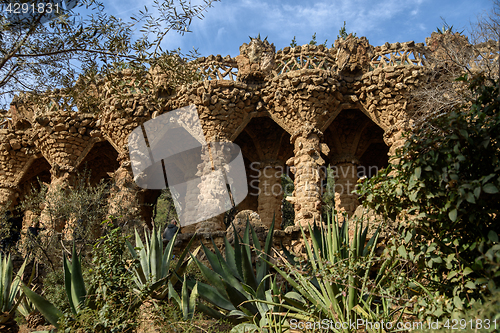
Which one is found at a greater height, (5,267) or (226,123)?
(226,123)

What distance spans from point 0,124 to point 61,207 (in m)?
7.17

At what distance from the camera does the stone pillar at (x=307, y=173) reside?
8.55 metres

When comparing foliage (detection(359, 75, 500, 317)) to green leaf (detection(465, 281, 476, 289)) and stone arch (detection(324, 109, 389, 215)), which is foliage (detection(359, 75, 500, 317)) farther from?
stone arch (detection(324, 109, 389, 215))

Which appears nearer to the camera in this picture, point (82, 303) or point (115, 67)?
point (82, 303)

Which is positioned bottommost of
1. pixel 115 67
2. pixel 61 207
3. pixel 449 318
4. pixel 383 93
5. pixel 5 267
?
pixel 449 318

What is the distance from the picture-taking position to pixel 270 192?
1101 centimetres

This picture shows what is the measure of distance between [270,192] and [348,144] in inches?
99.3

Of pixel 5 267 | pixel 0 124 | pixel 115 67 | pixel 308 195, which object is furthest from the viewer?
pixel 0 124

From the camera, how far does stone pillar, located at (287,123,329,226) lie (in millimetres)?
8555

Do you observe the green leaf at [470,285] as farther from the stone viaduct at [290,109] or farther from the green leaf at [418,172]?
the stone viaduct at [290,109]

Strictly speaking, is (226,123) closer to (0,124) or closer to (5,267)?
(5,267)

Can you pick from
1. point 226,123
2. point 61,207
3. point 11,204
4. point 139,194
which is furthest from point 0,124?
point 226,123

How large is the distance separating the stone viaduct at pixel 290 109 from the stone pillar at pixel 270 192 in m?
0.03

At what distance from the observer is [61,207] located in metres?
8.06
